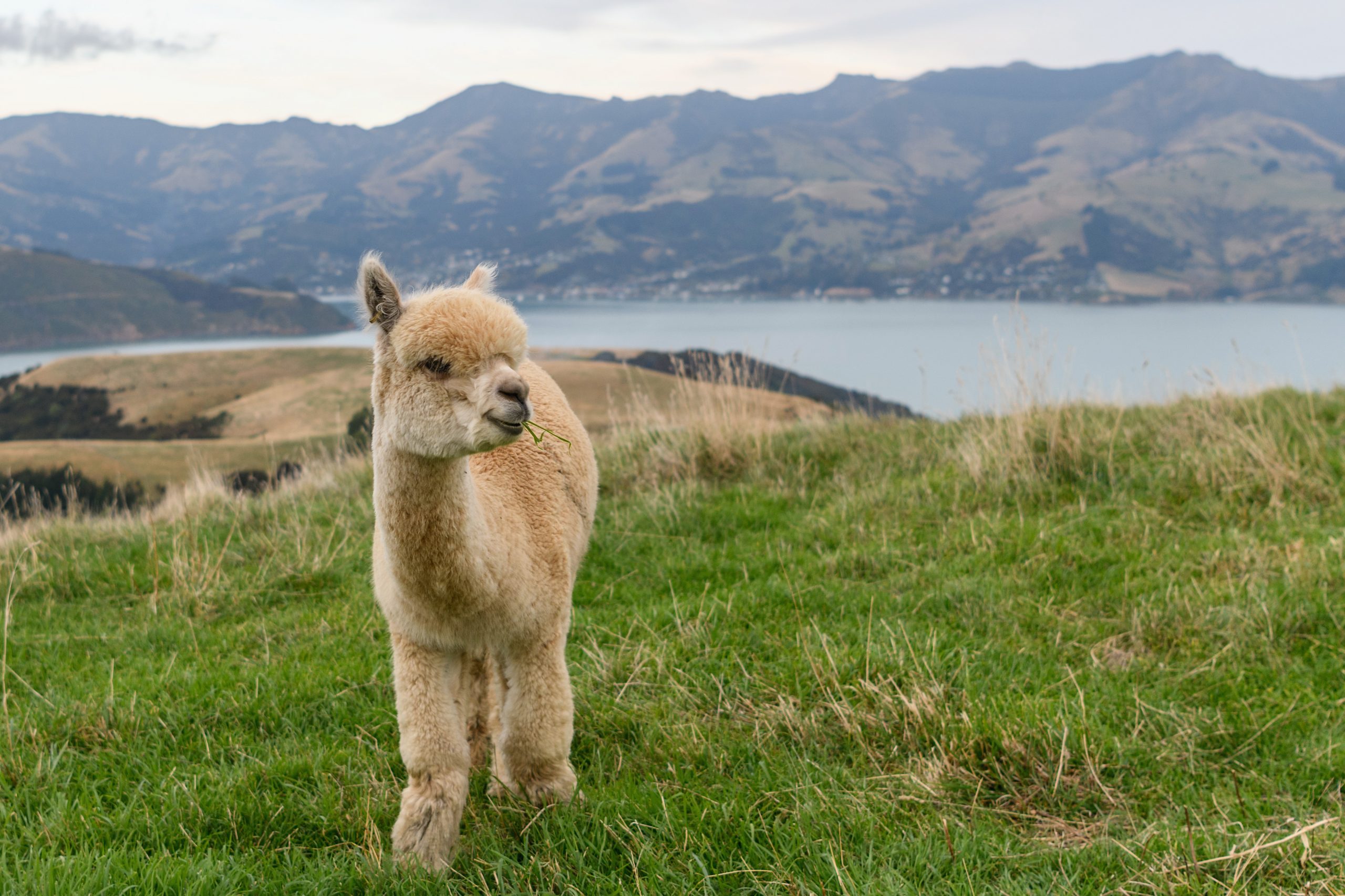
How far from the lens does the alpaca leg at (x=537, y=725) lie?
128 inches

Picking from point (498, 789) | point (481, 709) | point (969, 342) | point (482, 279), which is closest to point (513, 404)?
point (482, 279)

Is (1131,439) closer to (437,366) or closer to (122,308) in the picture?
(437,366)

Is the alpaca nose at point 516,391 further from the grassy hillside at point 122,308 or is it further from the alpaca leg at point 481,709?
the grassy hillside at point 122,308

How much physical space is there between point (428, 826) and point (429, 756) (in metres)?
0.24

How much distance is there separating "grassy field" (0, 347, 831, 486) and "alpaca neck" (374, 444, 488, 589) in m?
6.75

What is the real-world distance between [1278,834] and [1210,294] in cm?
16013

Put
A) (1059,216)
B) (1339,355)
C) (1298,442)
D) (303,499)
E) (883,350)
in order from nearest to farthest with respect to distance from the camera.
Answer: (1298,442) → (303,499) → (1339,355) → (883,350) → (1059,216)

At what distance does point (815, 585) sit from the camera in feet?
18.7

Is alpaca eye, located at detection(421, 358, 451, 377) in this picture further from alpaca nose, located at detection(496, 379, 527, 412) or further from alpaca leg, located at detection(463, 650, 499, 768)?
alpaca leg, located at detection(463, 650, 499, 768)

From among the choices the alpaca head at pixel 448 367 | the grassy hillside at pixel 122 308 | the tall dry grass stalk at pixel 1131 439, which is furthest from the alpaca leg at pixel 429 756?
the grassy hillside at pixel 122 308

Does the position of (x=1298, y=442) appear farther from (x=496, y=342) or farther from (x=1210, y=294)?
(x=1210, y=294)

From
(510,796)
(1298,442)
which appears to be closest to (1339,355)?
(1298,442)

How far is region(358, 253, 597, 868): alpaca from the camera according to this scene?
2.42m

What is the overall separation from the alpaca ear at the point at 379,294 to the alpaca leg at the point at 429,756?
128 centimetres
